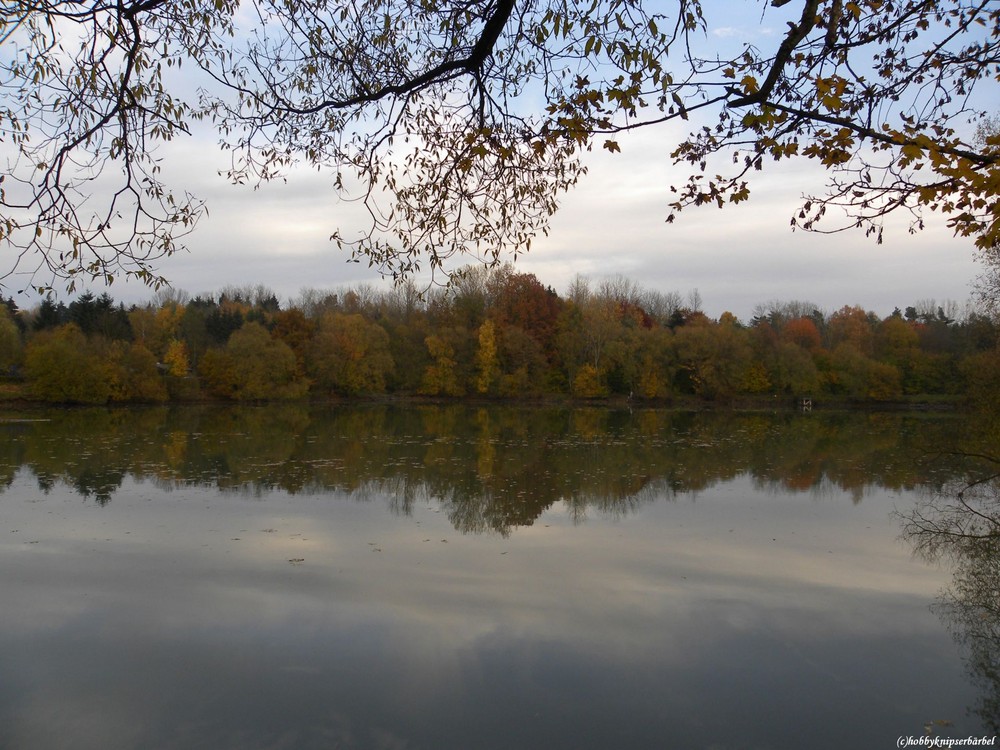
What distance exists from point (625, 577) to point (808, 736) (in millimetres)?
3552

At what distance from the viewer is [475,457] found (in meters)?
19.5

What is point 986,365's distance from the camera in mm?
15031

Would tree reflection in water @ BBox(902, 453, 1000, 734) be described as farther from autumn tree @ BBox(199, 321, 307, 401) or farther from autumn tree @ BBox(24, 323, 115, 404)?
autumn tree @ BBox(199, 321, 307, 401)

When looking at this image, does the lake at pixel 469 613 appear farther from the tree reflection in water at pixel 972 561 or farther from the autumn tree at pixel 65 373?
the autumn tree at pixel 65 373

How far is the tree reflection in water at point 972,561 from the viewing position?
620 centimetres

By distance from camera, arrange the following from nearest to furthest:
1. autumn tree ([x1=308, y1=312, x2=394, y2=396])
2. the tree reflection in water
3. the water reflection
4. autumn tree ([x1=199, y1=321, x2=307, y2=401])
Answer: the tree reflection in water < the water reflection < autumn tree ([x1=199, y1=321, x2=307, y2=401]) < autumn tree ([x1=308, y1=312, x2=394, y2=396])

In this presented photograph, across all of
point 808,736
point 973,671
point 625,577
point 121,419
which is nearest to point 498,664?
point 808,736

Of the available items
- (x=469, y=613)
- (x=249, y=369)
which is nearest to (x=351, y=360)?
(x=249, y=369)

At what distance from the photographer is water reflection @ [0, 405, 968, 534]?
1409cm

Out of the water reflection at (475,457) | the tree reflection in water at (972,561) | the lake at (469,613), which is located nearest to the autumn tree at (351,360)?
the water reflection at (475,457)

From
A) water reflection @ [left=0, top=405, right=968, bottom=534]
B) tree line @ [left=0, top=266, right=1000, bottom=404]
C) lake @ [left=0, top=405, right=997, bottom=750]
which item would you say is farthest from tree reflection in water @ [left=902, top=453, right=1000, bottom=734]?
tree line @ [left=0, top=266, right=1000, bottom=404]

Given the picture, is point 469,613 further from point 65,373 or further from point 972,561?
point 65,373

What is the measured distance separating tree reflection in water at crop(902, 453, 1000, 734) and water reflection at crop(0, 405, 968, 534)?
1.28 m

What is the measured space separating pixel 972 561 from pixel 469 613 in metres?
6.56
